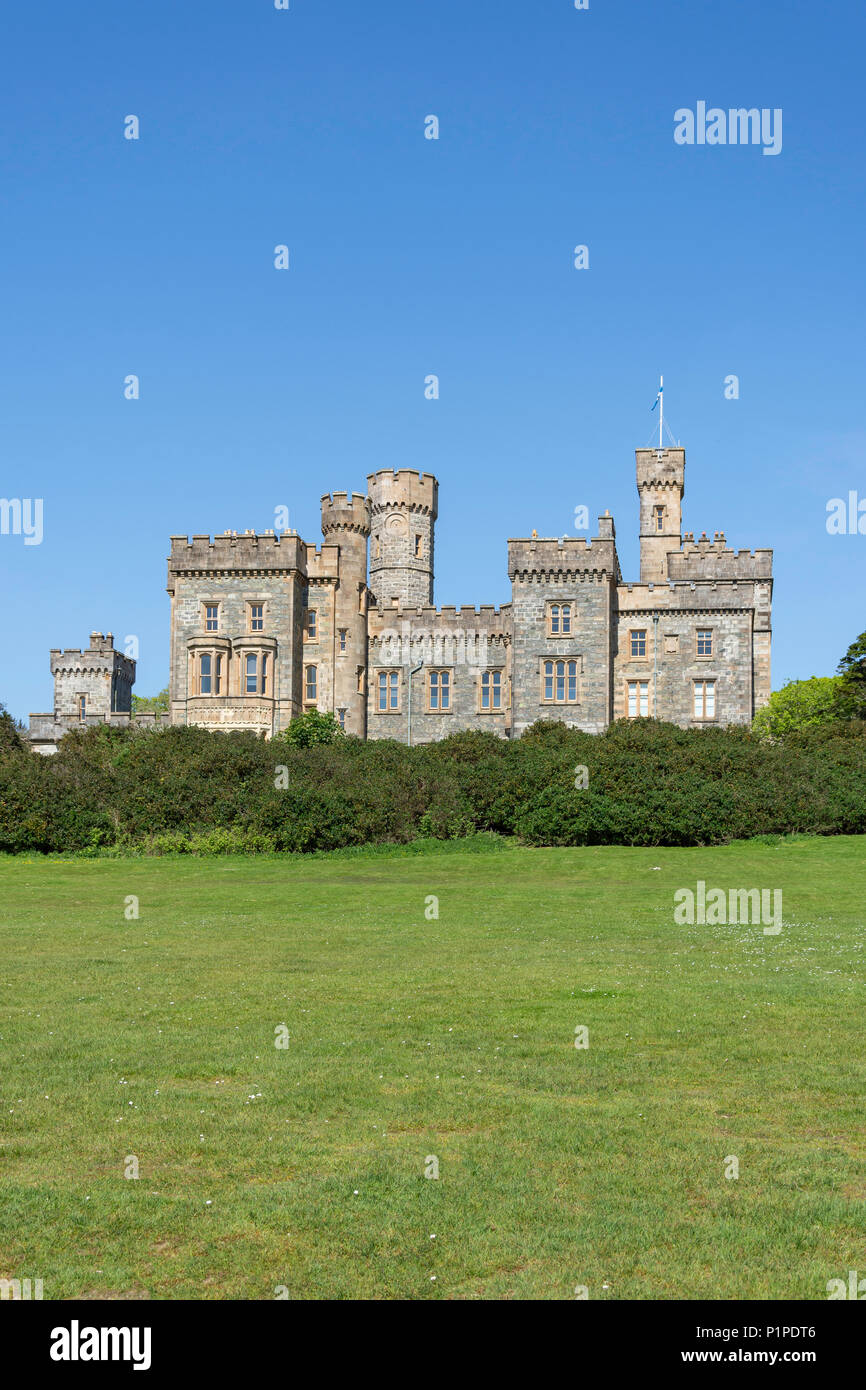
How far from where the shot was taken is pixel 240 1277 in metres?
6.18

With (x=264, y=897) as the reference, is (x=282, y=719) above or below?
above

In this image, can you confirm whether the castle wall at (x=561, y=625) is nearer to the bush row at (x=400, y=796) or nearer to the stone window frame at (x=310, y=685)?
the stone window frame at (x=310, y=685)

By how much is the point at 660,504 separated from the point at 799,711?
17.5 metres

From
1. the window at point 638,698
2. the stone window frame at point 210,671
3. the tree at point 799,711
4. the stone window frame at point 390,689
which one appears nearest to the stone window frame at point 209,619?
the stone window frame at point 210,671

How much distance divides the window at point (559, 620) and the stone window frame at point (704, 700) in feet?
22.6

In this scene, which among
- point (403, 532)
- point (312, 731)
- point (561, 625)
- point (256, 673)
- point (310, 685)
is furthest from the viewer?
point (403, 532)

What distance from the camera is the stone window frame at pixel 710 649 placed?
61906 mm

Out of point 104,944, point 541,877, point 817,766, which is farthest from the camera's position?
point 817,766

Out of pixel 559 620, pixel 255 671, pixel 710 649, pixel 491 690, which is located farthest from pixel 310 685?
pixel 710 649

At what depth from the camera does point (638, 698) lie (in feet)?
205

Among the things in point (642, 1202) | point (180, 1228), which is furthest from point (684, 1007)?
point (180, 1228)

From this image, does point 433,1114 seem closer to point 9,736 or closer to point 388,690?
→ point 9,736
